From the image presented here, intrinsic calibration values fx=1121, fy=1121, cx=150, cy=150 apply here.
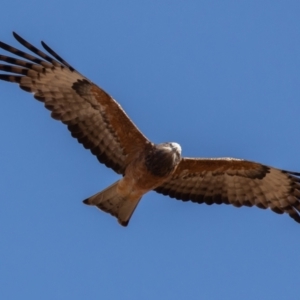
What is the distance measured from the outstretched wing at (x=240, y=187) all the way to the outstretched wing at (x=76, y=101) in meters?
1.04

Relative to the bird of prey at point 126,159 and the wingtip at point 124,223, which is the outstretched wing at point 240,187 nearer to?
the bird of prey at point 126,159

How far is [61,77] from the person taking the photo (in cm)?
1611

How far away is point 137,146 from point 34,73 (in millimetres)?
1817

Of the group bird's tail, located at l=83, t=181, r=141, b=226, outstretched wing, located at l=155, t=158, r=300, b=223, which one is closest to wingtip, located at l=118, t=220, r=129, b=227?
bird's tail, located at l=83, t=181, r=141, b=226

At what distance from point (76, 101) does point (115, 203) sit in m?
1.59

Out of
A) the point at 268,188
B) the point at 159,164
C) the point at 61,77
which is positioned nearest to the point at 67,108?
the point at 61,77

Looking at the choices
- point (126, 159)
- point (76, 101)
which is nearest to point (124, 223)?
point (126, 159)

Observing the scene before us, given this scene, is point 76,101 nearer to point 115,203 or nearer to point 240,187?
point 115,203

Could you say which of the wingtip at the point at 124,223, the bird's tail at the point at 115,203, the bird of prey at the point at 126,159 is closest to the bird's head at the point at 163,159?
A: the bird of prey at the point at 126,159

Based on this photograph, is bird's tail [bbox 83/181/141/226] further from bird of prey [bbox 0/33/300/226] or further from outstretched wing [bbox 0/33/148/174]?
outstretched wing [bbox 0/33/148/174]

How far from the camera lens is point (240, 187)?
55.8 ft

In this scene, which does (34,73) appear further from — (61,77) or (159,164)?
(159,164)

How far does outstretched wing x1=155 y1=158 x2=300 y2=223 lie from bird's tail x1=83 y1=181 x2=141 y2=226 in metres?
0.76

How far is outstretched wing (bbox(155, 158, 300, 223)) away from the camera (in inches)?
662
